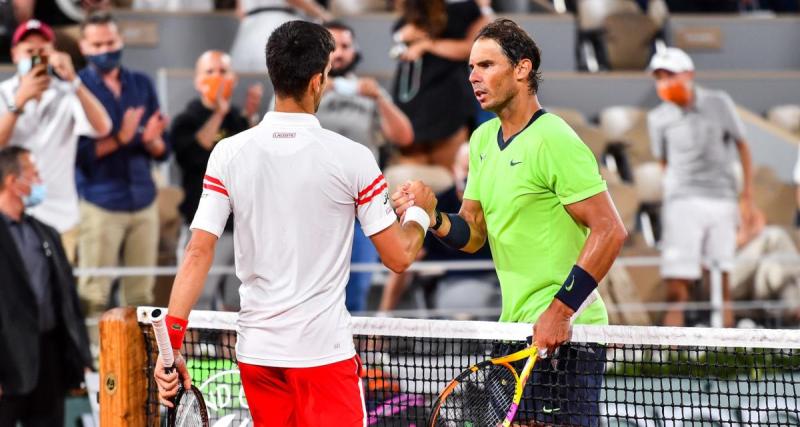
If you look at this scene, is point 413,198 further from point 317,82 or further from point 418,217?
point 317,82

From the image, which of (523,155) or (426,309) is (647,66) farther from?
(523,155)

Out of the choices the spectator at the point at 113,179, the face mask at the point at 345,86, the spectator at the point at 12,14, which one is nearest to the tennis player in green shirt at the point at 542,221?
the face mask at the point at 345,86

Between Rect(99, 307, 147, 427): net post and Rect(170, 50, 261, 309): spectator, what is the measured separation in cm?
375

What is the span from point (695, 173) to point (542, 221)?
5.44m

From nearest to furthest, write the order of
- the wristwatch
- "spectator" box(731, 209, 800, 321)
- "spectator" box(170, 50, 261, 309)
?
the wristwatch, "spectator" box(170, 50, 261, 309), "spectator" box(731, 209, 800, 321)

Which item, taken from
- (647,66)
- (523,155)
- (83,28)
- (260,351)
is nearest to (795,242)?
(647,66)

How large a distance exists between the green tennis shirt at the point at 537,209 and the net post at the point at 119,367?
1.33 m

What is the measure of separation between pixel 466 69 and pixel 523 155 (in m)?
5.12

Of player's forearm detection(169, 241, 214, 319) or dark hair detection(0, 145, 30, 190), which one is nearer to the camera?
player's forearm detection(169, 241, 214, 319)

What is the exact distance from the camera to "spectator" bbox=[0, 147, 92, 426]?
21.6 ft

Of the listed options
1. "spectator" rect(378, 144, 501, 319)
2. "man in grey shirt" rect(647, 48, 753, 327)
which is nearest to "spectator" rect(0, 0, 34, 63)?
"spectator" rect(378, 144, 501, 319)

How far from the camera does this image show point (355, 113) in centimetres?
Result: 838

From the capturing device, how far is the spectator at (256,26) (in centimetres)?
931

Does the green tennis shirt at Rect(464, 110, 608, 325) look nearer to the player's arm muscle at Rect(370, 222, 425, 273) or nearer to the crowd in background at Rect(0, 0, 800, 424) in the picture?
the player's arm muscle at Rect(370, 222, 425, 273)
